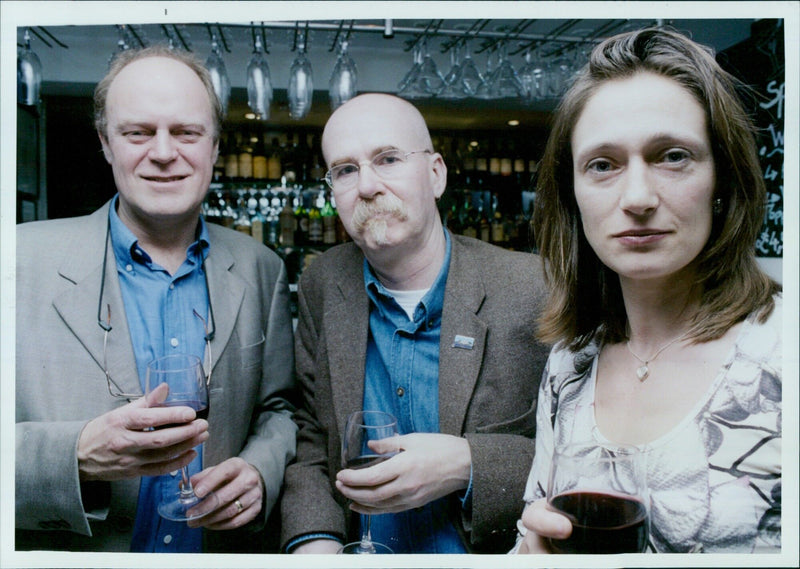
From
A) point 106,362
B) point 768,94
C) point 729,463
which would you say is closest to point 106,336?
point 106,362

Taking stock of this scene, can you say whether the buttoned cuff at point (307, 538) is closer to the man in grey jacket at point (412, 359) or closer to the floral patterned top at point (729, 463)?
the man in grey jacket at point (412, 359)

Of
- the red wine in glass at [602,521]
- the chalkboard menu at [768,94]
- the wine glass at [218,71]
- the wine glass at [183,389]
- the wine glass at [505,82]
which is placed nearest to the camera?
the red wine in glass at [602,521]

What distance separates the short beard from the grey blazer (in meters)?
0.29

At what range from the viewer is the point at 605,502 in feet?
2.54

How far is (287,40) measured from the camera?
2.24 m

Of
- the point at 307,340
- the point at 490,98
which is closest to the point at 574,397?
the point at 307,340

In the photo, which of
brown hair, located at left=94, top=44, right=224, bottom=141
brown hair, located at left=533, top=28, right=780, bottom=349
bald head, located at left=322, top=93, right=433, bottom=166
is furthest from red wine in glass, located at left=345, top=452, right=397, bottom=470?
brown hair, located at left=94, top=44, right=224, bottom=141

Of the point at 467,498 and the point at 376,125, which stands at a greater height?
the point at 376,125

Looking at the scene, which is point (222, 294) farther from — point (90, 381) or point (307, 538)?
point (307, 538)

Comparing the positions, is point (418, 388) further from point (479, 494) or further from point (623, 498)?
point (623, 498)

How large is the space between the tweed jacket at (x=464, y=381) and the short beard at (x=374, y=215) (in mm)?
118

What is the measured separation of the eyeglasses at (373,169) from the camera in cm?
123

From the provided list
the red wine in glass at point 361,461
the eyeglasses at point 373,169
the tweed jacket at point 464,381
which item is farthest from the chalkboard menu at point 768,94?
the red wine in glass at point 361,461

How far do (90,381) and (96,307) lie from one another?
145mm
